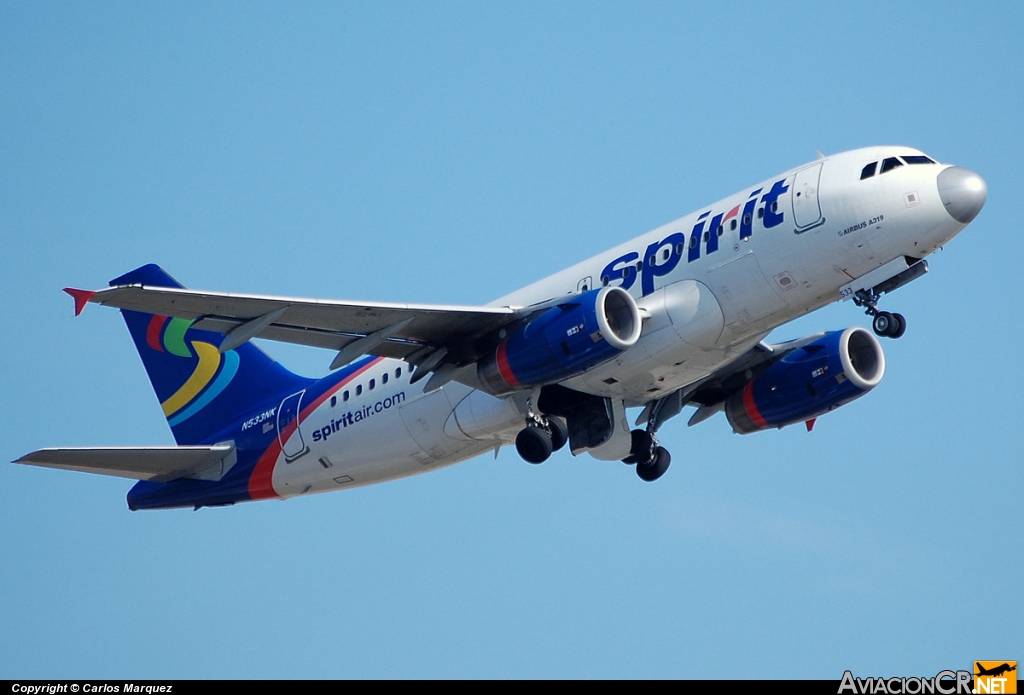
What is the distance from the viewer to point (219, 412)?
38.7 m

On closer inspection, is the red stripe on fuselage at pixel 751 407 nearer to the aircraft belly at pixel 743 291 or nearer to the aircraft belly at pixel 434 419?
the aircraft belly at pixel 743 291

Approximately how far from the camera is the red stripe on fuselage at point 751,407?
35.9m

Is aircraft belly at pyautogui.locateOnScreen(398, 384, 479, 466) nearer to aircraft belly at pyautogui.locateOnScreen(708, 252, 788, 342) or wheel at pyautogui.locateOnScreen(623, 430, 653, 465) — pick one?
wheel at pyautogui.locateOnScreen(623, 430, 653, 465)

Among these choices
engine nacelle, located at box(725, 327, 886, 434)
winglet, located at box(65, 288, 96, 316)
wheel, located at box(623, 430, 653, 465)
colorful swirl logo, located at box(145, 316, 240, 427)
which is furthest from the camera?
colorful swirl logo, located at box(145, 316, 240, 427)

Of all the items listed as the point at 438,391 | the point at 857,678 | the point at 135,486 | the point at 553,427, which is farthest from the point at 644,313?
the point at 135,486

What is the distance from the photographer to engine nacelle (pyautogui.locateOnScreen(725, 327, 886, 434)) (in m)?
34.3

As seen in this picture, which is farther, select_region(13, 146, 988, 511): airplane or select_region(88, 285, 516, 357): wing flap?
select_region(13, 146, 988, 511): airplane

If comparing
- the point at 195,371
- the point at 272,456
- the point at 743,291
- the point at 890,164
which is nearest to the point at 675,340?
the point at 743,291

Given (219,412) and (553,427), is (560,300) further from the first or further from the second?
(219,412)

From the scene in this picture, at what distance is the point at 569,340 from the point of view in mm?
29641

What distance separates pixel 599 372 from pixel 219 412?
1218 cm

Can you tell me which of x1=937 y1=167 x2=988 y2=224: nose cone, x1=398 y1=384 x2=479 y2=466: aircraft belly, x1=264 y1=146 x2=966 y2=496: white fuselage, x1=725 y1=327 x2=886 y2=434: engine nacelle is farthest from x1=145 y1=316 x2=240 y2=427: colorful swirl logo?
x1=937 y1=167 x2=988 y2=224: nose cone

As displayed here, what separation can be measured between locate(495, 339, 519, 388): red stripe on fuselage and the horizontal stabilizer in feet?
31.7

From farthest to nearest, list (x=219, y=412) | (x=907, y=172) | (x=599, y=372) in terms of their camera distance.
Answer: (x=219, y=412) → (x=599, y=372) → (x=907, y=172)
